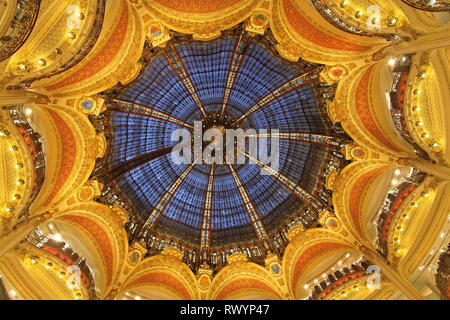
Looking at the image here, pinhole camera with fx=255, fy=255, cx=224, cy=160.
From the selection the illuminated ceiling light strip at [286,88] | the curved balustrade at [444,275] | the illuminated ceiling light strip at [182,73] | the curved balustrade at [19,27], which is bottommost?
the curved balustrade at [444,275]

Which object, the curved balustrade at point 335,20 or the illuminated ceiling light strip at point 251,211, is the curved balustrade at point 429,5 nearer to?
the curved balustrade at point 335,20

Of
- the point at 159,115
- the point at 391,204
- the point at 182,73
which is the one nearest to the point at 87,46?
the point at 182,73

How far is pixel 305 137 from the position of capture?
23.0 meters

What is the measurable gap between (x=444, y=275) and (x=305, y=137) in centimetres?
1313

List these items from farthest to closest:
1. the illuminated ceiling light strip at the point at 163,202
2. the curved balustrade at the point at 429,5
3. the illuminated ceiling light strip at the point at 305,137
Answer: the illuminated ceiling light strip at the point at 163,202, the illuminated ceiling light strip at the point at 305,137, the curved balustrade at the point at 429,5

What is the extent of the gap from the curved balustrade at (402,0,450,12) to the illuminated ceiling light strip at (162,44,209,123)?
14.7m

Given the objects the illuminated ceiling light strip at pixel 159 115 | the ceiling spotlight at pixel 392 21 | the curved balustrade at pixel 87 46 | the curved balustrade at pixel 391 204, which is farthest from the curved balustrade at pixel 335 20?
the illuminated ceiling light strip at pixel 159 115

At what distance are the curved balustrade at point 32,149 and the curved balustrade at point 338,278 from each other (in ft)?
64.9

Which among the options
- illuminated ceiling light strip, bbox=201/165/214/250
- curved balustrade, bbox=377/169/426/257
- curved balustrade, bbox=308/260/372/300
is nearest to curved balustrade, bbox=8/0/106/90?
illuminated ceiling light strip, bbox=201/165/214/250

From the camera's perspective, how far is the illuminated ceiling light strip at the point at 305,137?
68.9ft

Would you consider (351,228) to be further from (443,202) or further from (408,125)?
(408,125)

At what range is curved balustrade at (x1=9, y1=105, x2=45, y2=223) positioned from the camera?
557 inches
